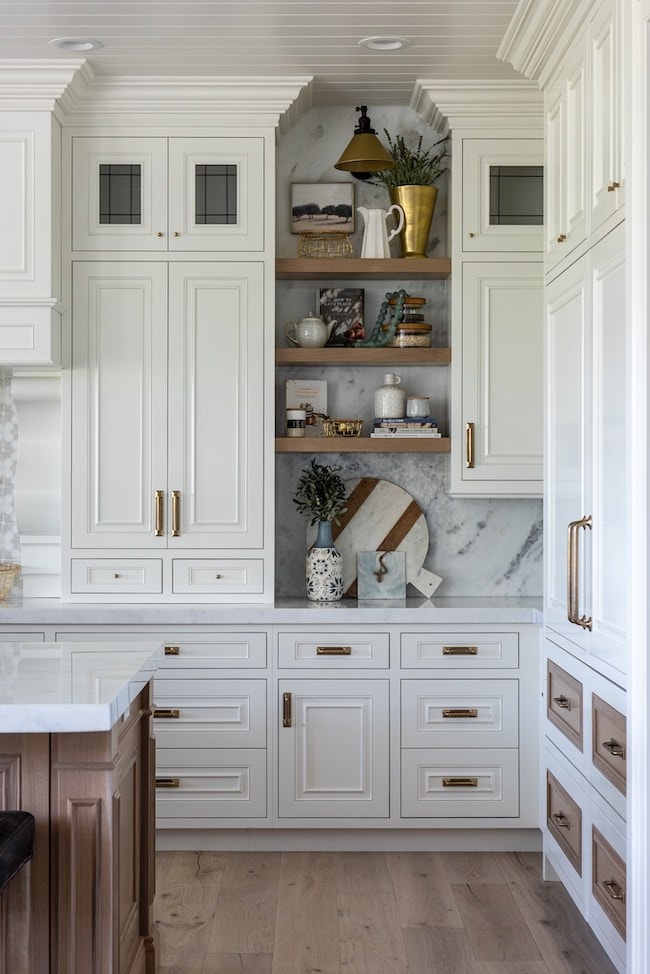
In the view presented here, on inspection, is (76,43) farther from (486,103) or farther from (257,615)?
(257,615)

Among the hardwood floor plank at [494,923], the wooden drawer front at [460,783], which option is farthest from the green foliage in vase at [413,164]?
the hardwood floor plank at [494,923]

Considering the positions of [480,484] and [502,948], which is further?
[480,484]

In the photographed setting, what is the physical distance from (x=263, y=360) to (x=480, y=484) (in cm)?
96

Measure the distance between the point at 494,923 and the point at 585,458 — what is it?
1.47 meters

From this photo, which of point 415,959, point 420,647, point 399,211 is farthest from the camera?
point 399,211

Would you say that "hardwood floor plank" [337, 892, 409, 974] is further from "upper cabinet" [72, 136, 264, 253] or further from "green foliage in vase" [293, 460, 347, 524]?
"upper cabinet" [72, 136, 264, 253]

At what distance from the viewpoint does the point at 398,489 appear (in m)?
4.26

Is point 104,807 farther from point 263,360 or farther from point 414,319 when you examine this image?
point 414,319

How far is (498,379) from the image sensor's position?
12.9ft

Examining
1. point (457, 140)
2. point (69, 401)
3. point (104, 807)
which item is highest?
point (457, 140)

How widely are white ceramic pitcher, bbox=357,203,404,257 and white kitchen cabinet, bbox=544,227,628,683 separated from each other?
0.92m

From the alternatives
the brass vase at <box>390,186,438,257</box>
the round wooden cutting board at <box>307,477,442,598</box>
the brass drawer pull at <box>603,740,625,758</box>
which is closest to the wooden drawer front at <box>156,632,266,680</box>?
the round wooden cutting board at <box>307,477,442,598</box>

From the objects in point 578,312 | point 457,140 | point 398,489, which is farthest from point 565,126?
point 398,489

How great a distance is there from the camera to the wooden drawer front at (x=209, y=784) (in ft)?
12.3
